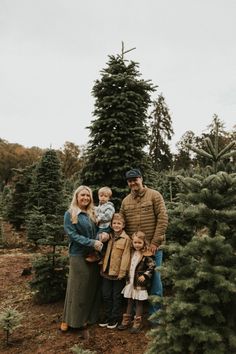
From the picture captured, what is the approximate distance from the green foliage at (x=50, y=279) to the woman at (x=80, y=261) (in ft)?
5.32

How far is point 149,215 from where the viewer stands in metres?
5.60

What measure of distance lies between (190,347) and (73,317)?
8.39ft

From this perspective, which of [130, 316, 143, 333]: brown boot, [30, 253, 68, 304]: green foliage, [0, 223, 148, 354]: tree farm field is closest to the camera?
[0, 223, 148, 354]: tree farm field

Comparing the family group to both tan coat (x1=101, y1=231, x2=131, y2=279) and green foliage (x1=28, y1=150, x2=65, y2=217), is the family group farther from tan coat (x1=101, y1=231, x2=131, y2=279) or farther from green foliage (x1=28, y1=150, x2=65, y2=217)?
green foliage (x1=28, y1=150, x2=65, y2=217)

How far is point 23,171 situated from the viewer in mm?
22406

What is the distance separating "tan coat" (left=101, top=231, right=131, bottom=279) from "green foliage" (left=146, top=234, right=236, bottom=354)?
66.4 inches

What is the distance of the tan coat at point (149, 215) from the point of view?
5.43 meters

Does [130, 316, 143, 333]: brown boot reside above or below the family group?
below

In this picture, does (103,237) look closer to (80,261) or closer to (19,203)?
(80,261)

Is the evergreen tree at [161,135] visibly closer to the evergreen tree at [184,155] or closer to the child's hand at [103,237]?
the evergreen tree at [184,155]

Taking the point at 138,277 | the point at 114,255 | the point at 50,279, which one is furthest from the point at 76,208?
the point at 50,279

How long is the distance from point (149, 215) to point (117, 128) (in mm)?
2692

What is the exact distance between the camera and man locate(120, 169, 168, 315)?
543cm

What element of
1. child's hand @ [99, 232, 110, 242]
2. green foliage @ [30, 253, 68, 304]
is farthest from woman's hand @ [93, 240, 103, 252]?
green foliage @ [30, 253, 68, 304]
